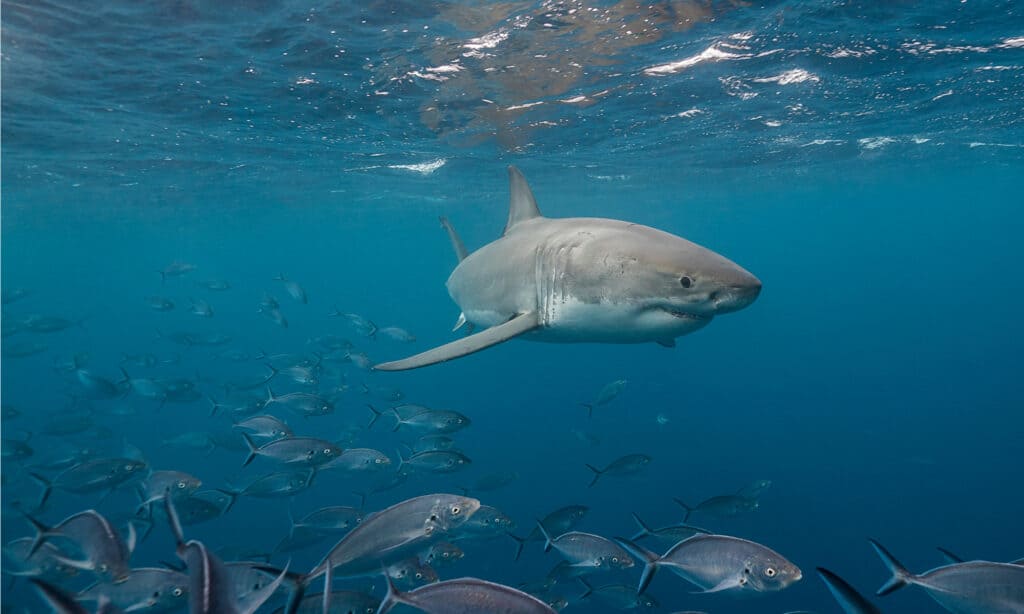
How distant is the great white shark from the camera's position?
4.32 metres

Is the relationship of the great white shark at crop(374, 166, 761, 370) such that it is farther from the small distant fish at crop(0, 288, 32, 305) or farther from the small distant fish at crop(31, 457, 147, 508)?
the small distant fish at crop(0, 288, 32, 305)

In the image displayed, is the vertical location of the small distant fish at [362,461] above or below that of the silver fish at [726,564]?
below

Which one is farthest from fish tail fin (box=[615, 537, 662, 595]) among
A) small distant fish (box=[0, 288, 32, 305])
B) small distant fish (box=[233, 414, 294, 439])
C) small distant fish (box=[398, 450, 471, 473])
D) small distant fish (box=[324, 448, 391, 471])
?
small distant fish (box=[0, 288, 32, 305])

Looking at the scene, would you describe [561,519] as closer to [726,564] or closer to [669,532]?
[669,532]

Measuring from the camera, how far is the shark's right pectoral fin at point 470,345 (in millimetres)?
4848

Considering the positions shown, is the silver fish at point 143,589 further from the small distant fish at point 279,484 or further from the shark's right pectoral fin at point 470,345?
the small distant fish at point 279,484

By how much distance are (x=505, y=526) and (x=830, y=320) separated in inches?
2172

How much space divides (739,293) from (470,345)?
230 centimetres

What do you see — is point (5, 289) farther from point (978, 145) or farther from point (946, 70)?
point (978, 145)

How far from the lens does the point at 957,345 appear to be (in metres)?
37.5

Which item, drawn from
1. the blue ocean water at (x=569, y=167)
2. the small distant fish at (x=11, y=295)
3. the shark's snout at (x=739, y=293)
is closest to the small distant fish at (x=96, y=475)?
the blue ocean water at (x=569, y=167)

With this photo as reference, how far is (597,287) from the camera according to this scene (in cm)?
505

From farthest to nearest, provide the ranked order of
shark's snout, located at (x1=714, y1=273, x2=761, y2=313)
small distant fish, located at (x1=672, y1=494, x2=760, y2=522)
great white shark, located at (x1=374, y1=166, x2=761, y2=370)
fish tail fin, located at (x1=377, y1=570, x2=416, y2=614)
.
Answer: small distant fish, located at (x1=672, y1=494, x2=760, y2=522) → great white shark, located at (x1=374, y1=166, x2=761, y2=370) → shark's snout, located at (x1=714, y1=273, x2=761, y2=313) → fish tail fin, located at (x1=377, y1=570, x2=416, y2=614)

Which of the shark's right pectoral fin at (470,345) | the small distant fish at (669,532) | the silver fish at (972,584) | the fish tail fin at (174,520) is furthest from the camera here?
the small distant fish at (669,532)
